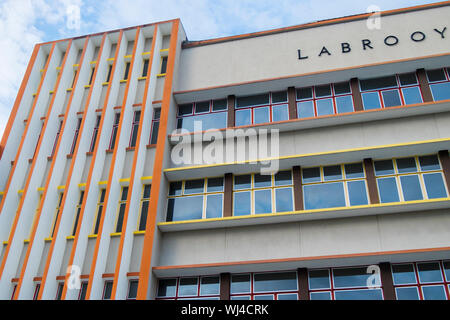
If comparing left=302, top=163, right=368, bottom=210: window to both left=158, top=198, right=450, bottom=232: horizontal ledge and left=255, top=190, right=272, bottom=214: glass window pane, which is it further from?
left=255, top=190, right=272, bottom=214: glass window pane

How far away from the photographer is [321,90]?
66.4 ft

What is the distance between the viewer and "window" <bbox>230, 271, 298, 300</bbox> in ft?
53.3

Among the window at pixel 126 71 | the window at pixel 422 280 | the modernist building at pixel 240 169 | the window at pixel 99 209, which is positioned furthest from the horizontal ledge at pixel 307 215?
the window at pixel 126 71

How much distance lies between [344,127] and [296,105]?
2515mm

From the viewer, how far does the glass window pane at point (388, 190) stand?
16.9 meters

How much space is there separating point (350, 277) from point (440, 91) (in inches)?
348

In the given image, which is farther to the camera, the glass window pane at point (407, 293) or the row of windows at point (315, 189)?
the row of windows at point (315, 189)

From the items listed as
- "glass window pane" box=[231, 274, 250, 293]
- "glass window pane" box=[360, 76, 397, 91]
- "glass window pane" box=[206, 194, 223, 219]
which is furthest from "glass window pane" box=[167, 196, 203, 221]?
"glass window pane" box=[360, 76, 397, 91]

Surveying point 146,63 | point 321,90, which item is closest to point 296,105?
point 321,90

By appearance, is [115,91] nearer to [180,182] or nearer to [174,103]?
[174,103]

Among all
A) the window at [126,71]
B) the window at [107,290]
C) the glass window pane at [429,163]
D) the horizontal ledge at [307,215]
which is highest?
the window at [126,71]

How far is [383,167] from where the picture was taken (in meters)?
17.7

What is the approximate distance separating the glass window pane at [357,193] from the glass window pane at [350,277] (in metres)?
2.56

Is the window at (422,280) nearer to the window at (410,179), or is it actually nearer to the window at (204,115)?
the window at (410,179)
